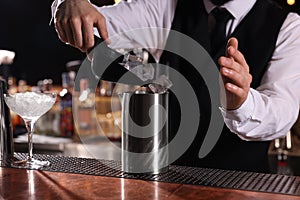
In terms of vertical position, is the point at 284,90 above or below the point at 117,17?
below

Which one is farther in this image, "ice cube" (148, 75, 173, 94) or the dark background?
the dark background

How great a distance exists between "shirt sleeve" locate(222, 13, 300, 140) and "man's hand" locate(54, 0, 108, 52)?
433 millimetres

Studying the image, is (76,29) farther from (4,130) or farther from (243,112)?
(243,112)

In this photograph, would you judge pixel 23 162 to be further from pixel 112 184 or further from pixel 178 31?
pixel 178 31

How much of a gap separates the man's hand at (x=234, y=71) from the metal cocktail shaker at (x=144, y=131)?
19 cm

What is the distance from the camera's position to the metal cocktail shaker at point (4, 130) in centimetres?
144

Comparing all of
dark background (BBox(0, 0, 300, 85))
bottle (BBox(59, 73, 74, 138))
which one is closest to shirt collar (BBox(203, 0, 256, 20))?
bottle (BBox(59, 73, 74, 138))

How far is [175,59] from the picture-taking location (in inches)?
72.9

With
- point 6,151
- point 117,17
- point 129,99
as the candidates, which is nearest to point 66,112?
point 117,17

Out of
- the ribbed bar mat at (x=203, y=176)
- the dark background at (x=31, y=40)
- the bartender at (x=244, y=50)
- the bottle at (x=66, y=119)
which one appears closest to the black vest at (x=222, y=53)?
the bartender at (x=244, y=50)

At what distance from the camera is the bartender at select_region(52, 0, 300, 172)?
5.16 ft

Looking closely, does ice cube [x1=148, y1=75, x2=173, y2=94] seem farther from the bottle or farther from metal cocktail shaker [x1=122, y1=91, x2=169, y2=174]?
the bottle

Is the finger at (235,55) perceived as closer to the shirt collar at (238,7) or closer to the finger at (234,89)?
the finger at (234,89)

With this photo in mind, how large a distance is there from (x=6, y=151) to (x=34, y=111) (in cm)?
15
